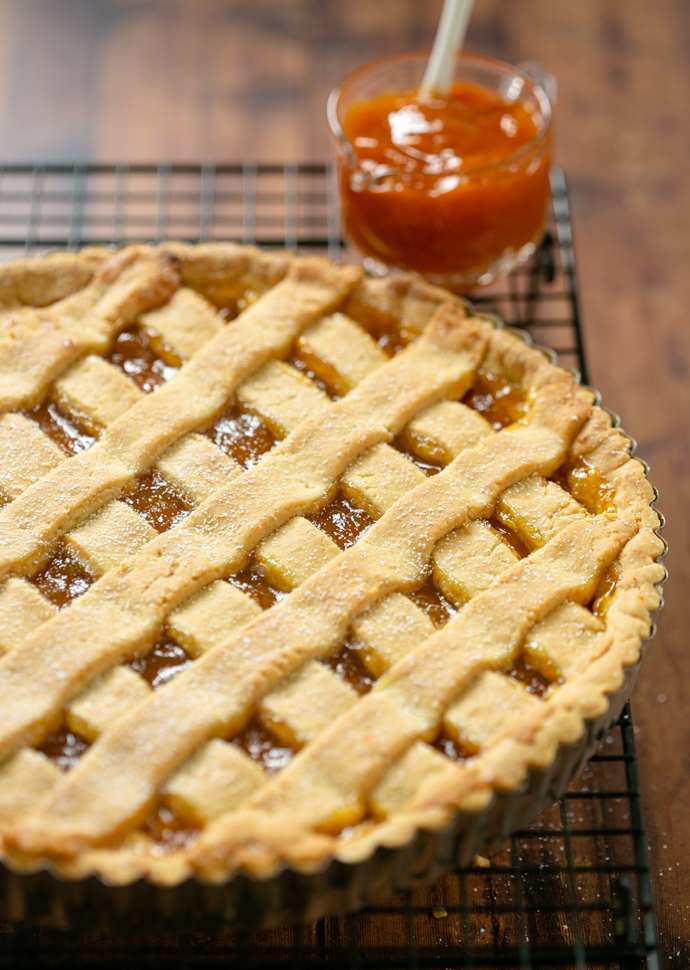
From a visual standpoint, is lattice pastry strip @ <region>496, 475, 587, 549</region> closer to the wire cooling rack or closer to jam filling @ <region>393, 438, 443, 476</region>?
jam filling @ <region>393, 438, 443, 476</region>

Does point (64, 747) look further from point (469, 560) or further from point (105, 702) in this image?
point (469, 560)

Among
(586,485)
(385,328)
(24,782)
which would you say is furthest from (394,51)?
(24,782)

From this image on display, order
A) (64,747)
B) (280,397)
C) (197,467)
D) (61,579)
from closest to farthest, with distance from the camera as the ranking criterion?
(64,747)
(61,579)
(197,467)
(280,397)

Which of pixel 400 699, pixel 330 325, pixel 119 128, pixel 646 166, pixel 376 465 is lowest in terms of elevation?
pixel 400 699

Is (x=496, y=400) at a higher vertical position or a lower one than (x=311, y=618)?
higher

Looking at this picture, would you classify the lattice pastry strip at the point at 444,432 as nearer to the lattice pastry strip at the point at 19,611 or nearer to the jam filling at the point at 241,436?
the jam filling at the point at 241,436

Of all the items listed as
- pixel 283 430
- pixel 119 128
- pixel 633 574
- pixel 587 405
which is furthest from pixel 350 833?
pixel 119 128

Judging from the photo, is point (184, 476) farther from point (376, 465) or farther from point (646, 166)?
point (646, 166)
